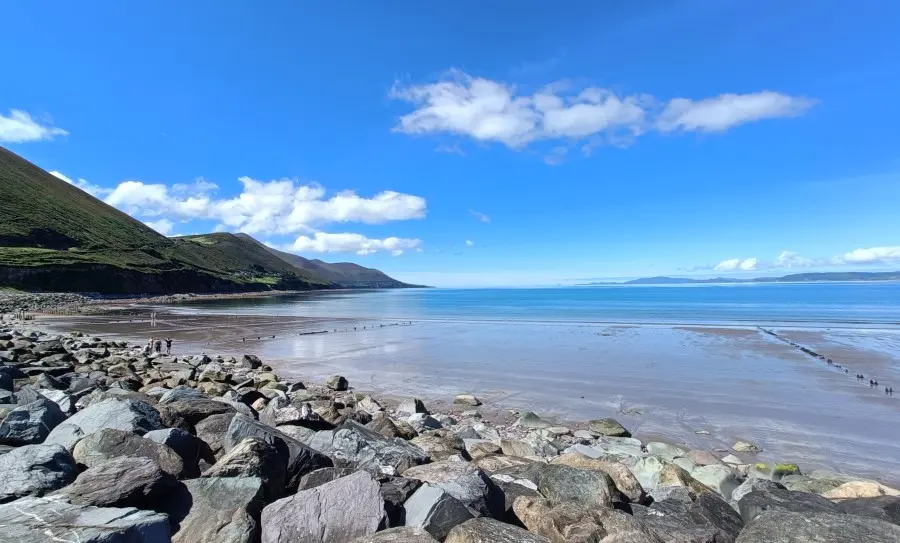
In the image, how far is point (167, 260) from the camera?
15662cm

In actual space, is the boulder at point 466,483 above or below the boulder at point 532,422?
above

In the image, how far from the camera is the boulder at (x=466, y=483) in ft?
18.1

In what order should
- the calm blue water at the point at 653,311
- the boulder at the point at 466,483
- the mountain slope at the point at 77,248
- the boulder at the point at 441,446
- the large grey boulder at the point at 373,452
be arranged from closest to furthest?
the boulder at the point at 466,483, the large grey boulder at the point at 373,452, the boulder at the point at 441,446, the calm blue water at the point at 653,311, the mountain slope at the point at 77,248

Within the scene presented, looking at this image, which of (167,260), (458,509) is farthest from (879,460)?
(167,260)

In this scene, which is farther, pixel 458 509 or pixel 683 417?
pixel 683 417

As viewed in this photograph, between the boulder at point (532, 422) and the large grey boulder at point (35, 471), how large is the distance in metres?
11.1

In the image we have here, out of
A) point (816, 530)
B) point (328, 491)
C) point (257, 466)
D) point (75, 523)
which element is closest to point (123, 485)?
point (75, 523)

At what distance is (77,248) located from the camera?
132m

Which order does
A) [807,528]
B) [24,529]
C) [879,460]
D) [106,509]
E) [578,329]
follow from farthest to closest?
[578,329], [879,460], [807,528], [106,509], [24,529]

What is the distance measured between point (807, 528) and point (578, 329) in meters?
41.6

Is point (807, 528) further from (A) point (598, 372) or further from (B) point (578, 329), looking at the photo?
(B) point (578, 329)

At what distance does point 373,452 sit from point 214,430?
8.85 feet

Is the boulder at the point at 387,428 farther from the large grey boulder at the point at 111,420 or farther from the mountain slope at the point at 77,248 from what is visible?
the mountain slope at the point at 77,248

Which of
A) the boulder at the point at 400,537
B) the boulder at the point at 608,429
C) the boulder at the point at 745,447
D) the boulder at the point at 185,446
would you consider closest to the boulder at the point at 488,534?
the boulder at the point at 400,537
